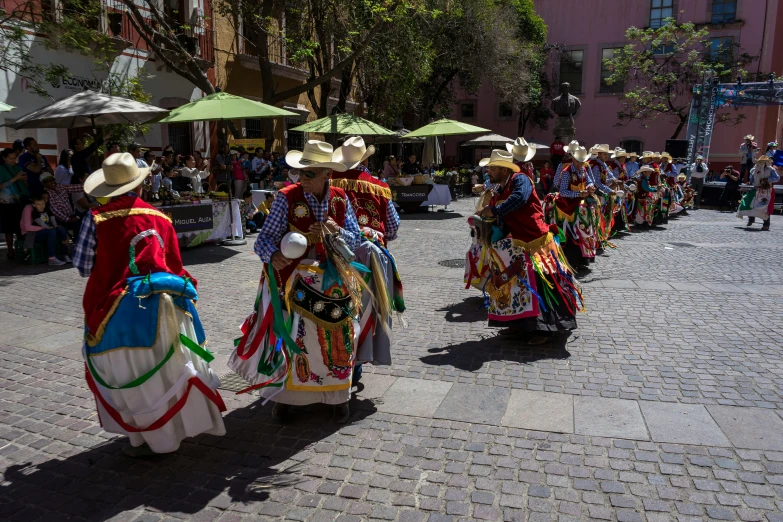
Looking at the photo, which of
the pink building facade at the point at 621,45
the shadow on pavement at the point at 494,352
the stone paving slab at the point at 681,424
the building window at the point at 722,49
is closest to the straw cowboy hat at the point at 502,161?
the shadow on pavement at the point at 494,352

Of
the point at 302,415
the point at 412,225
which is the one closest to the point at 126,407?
the point at 302,415

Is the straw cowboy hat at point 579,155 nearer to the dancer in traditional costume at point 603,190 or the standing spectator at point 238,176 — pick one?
the dancer in traditional costume at point 603,190

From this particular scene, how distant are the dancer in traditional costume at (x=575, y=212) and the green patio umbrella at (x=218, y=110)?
4983 millimetres

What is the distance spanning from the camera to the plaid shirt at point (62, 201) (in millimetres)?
10148

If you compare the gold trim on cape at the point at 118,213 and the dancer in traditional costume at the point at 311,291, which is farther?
the dancer in traditional costume at the point at 311,291

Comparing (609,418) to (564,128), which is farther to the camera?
(564,128)

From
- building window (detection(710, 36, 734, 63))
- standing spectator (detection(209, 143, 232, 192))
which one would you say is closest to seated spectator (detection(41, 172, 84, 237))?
standing spectator (detection(209, 143, 232, 192))

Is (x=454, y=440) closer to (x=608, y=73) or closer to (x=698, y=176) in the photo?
(x=698, y=176)

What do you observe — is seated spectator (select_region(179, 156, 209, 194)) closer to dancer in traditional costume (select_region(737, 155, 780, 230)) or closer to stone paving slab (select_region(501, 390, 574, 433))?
stone paving slab (select_region(501, 390, 574, 433))

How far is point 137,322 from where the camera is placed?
338 centimetres

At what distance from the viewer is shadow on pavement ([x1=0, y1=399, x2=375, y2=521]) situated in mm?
3240

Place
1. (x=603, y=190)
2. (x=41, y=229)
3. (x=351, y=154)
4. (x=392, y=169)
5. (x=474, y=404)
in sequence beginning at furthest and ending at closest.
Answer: (x=392, y=169)
(x=603, y=190)
(x=41, y=229)
(x=474, y=404)
(x=351, y=154)

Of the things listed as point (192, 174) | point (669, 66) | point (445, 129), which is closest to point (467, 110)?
point (669, 66)

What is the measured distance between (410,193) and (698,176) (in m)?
10.4
